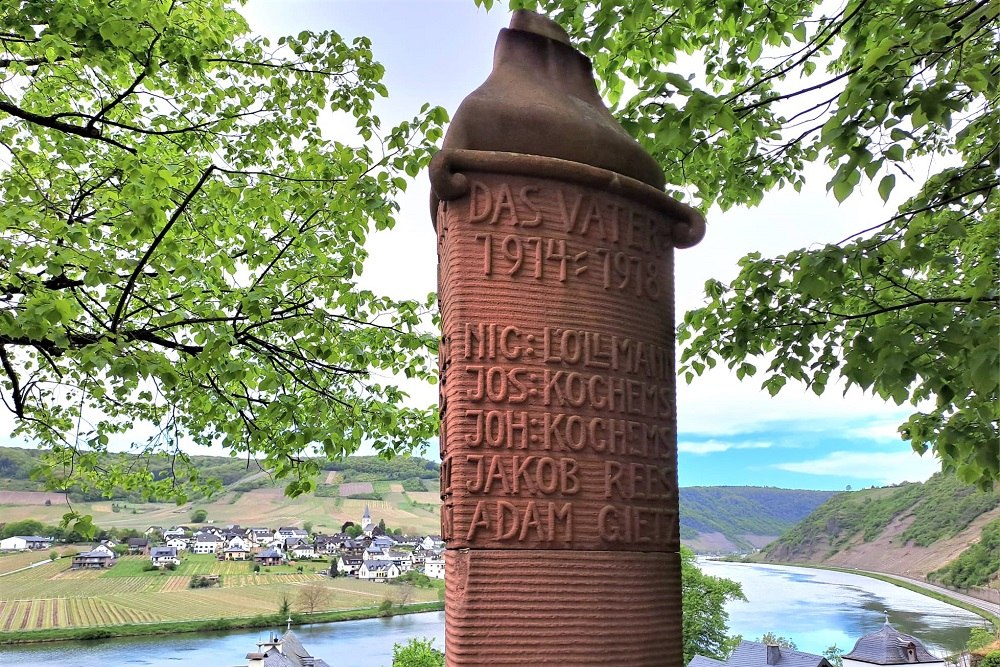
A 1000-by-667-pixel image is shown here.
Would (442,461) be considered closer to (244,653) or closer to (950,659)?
(244,653)

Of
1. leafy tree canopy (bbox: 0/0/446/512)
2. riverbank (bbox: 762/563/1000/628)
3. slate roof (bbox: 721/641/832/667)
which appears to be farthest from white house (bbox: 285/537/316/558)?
riverbank (bbox: 762/563/1000/628)

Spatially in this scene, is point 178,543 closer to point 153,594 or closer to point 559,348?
point 153,594

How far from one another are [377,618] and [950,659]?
29527 mm

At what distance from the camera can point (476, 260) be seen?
290 centimetres

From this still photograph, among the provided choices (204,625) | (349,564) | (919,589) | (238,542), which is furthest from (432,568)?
(919,589)

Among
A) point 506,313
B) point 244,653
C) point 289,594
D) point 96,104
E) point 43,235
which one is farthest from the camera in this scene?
point 289,594

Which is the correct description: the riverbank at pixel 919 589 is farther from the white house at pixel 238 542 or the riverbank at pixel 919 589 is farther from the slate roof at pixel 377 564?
the white house at pixel 238 542

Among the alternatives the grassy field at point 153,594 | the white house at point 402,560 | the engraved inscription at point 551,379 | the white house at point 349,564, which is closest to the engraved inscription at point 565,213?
the engraved inscription at point 551,379

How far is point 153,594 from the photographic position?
109 feet

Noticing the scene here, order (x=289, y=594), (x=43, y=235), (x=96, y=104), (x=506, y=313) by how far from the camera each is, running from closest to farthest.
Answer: (x=506, y=313)
(x=43, y=235)
(x=96, y=104)
(x=289, y=594)

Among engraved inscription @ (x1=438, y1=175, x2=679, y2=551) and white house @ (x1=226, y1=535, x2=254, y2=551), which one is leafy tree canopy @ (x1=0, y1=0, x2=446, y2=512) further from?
white house @ (x1=226, y1=535, x2=254, y2=551)

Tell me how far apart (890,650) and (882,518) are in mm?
26557

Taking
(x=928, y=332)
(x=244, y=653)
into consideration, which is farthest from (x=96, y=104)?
(x=244, y=653)

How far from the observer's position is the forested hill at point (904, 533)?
42.5 m
